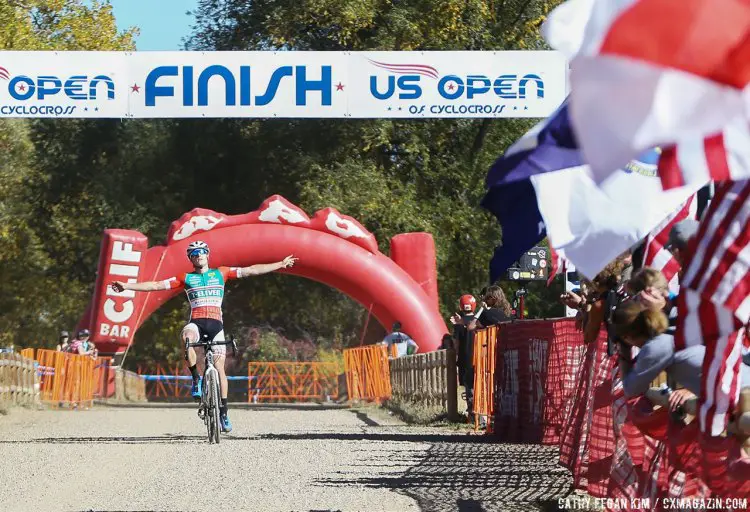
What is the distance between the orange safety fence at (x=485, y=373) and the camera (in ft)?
54.7

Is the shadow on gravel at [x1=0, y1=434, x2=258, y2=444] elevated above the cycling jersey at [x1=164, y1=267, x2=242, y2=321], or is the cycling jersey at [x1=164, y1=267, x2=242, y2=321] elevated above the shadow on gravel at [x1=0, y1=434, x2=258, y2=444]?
the cycling jersey at [x1=164, y1=267, x2=242, y2=321]

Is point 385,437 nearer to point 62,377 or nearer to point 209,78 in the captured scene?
point 209,78

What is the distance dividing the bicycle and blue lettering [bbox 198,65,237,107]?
8505 millimetres

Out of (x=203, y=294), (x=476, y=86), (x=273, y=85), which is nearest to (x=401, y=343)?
(x=476, y=86)

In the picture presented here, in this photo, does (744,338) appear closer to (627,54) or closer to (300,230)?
(627,54)

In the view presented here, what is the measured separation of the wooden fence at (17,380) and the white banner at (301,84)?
3.69m

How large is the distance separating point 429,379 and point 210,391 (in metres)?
6.50

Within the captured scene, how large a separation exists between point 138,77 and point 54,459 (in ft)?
35.3

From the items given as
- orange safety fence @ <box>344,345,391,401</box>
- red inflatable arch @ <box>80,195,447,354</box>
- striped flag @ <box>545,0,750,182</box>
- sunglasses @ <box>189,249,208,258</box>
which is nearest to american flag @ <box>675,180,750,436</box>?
striped flag @ <box>545,0,750,182</box>

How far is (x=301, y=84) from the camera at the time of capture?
23.1 metres

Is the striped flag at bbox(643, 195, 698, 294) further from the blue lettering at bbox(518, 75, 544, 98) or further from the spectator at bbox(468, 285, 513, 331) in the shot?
the blue lettering at bbox(518, 75, 544, 98)

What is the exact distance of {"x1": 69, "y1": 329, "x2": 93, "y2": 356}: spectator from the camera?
2985 centimetres

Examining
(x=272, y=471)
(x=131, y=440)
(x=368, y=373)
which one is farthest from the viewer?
(x=368, y=373)

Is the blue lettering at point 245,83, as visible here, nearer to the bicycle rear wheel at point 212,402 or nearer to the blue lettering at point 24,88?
the blue lettering at point 24,88
